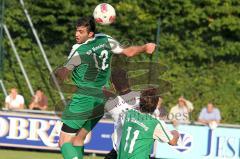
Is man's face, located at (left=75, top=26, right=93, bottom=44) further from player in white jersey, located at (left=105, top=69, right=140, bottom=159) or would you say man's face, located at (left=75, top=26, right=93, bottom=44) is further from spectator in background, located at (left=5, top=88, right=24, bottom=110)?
spectator in background, located at (left=5, top=88, right=24, bottom=110)

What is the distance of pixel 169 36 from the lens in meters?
21.9

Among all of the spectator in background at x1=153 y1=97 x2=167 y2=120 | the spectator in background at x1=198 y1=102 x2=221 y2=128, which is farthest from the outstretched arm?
the spectator in background at x1=198 y1=102 x2=221 y2=128

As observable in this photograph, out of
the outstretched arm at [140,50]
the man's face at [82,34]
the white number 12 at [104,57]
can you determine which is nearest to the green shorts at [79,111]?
the white number 12 at [104,57]

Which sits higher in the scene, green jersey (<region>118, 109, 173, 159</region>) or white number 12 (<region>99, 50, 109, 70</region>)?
white number 12 (<region>99, 50, 109, 70</region>)

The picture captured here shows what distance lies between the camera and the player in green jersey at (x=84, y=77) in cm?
1054

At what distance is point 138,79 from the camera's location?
15141 millimetres

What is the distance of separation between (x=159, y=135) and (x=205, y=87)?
13.0 meters

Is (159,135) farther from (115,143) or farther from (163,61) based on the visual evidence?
(163,61)

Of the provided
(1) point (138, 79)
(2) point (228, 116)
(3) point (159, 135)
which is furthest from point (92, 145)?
(3) point (159, 135)

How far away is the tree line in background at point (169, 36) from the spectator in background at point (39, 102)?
1.92m

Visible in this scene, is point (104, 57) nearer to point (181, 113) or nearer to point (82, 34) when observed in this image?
point (82, 34)

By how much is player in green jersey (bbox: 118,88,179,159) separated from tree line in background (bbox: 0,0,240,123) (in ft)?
42.1

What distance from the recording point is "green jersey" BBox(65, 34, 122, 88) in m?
10.5

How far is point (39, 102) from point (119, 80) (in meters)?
8.16
